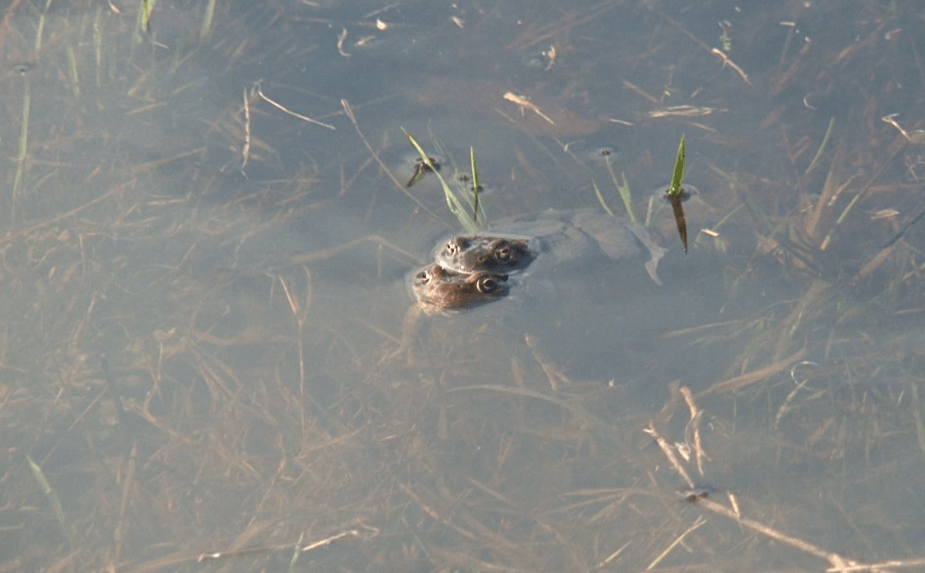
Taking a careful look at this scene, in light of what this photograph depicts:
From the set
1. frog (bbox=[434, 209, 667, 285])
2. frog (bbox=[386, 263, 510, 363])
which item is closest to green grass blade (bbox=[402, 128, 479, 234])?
frog (bbox=[434, 209, 667, 285])

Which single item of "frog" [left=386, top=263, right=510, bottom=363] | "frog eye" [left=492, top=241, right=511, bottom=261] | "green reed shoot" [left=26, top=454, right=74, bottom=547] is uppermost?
"frog eye" [left=492, top=241, right=511, bottom=261]

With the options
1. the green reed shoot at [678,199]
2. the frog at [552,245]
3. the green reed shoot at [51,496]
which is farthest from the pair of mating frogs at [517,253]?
the green reed shoot at [51,496]

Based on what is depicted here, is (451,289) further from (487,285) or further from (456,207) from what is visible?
(456,207)

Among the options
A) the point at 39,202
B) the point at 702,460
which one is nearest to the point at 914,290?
the point at 702,460

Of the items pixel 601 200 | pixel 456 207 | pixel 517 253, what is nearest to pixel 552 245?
pixel 517 253

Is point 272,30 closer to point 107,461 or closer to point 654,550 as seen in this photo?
point 107,461

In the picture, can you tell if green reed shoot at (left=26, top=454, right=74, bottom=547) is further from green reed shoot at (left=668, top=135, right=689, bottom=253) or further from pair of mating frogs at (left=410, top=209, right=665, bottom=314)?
green reed shoot at (left=668, top=135, right=689, bottom=253)
